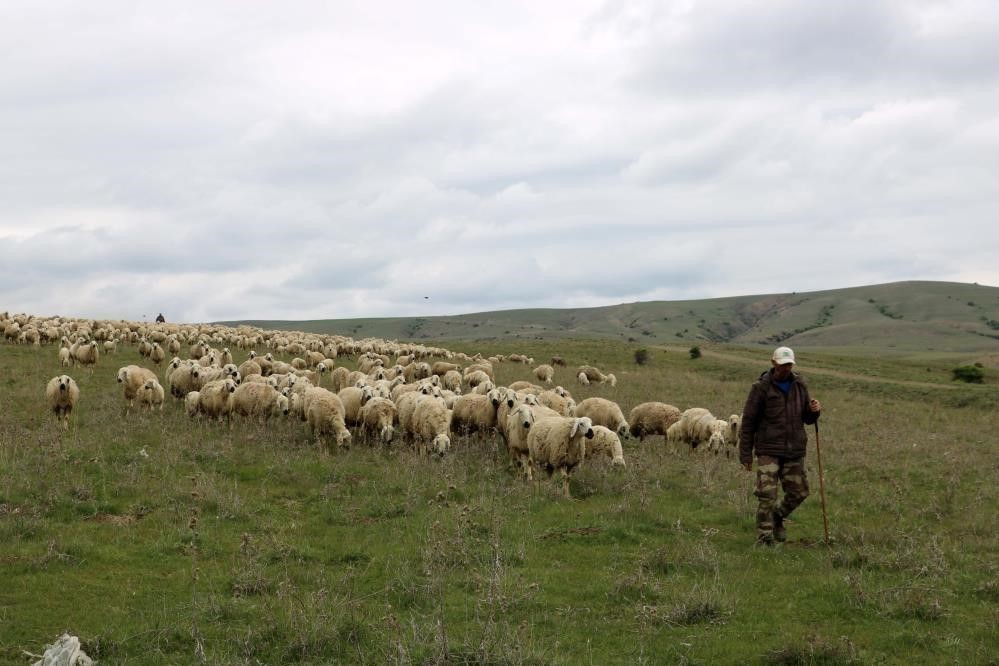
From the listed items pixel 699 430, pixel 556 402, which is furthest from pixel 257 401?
pixel 699 430

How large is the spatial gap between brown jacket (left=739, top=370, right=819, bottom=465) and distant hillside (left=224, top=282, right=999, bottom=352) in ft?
349

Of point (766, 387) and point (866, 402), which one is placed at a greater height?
point (766, 387)

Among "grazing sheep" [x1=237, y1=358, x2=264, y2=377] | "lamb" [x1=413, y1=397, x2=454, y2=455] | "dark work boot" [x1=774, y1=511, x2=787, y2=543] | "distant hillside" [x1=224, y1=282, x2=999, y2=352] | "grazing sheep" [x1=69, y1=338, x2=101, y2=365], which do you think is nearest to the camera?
"dark work boot" [x1=774, y1=511, x2=787, y2=543]

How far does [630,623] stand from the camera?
6949 millimetres

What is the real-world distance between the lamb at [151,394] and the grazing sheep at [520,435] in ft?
32.2

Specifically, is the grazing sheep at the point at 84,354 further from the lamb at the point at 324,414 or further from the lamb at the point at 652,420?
the lamb at the point at 652,420

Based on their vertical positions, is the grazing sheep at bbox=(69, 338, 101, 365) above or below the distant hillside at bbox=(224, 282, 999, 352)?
below

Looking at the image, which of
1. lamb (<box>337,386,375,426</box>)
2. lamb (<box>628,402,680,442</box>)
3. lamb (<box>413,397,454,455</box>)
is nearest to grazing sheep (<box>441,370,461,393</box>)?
lamb (<box>337,386,375,426</box>)

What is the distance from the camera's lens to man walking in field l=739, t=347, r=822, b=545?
9461mm

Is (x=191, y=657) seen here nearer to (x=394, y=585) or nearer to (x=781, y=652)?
(x=394, y=585)

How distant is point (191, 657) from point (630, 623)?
4.16 metres

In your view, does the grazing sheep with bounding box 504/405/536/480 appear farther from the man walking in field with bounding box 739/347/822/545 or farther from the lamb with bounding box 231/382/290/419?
the lamb with bounding box 231/382/290/419

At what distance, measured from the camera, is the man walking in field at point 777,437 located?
946 centimetres

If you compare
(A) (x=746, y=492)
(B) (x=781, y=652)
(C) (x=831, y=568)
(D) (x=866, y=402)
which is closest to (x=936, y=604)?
(C) (x=831, y=568)
